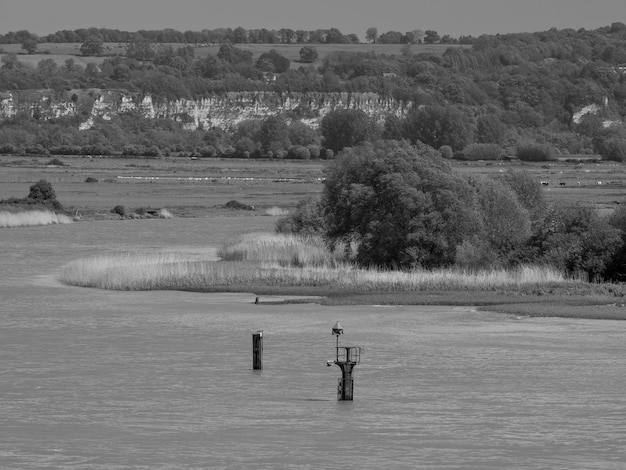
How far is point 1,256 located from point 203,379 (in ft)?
91.8

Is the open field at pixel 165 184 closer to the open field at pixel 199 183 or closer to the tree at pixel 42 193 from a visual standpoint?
the open field at pixel 199 183

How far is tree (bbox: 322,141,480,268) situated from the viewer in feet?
153

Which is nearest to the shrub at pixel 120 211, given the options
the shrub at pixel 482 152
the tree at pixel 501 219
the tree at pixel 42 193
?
the tree at pixel 42 193

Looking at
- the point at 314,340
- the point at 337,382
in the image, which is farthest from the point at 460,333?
the point at 337,382

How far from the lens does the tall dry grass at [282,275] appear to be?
42.4 m

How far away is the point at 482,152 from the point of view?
622ft

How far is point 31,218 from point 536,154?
401 ft

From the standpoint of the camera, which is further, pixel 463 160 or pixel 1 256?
pixel 463 160

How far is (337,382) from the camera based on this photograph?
28.1 meters

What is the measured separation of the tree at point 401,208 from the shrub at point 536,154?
13832 cm

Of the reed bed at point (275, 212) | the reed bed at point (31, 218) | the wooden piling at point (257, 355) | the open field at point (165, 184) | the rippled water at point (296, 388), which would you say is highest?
the wooden piling at point (257, 355)

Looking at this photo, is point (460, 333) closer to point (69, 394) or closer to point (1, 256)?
point (69, 394)

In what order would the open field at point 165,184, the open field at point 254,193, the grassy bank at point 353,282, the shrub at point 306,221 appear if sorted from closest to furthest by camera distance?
the grassy bank at point 353,282 < the open field at point 254,193 < the shrub at point 306,221 < the open field at point 165,184

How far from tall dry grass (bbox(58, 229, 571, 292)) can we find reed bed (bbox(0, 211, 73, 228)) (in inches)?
860
